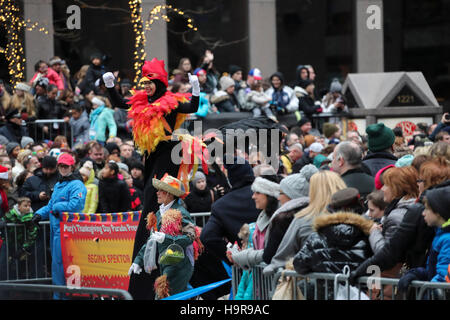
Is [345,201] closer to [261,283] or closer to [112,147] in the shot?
[261,283]

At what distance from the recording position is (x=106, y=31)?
25797mm

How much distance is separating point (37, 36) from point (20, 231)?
1040cm

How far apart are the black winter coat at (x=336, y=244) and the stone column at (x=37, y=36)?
15.5 meters

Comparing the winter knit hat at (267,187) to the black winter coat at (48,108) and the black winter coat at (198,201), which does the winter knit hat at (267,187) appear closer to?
the black winter coat at (198,201)

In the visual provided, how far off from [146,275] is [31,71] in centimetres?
1314

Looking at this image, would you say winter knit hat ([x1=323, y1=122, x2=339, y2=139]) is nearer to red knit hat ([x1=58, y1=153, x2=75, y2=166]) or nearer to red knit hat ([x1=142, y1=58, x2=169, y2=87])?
red knit hat ([x1=58, y1=153, x2=75, y2=166])

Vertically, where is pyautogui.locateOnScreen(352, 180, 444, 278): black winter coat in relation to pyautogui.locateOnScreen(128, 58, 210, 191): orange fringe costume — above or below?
below

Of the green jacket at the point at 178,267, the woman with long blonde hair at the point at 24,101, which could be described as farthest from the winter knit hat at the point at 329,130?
the green jacket at the point at 178,267

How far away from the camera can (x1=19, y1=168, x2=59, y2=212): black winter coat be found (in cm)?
1216

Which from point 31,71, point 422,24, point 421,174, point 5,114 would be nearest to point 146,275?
point 421,174

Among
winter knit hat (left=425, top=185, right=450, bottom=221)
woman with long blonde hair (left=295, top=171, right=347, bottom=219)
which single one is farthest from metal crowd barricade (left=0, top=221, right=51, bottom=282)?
winter knit hat (left=425, top=185, right=450, bottom=221)

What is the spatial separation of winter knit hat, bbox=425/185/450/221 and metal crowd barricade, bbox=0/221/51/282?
6.58m

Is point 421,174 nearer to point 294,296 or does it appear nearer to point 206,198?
point 294,296

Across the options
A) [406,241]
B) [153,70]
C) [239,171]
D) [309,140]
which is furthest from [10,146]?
[406,241]
